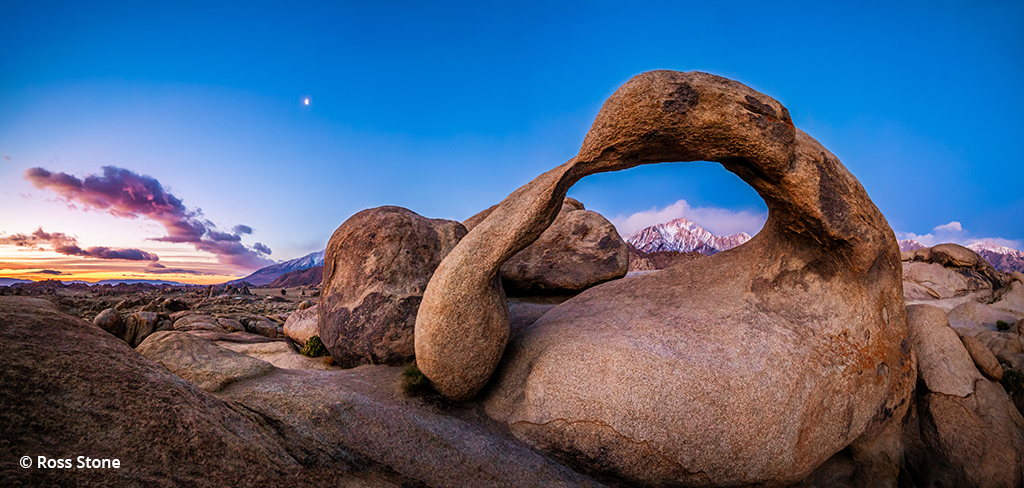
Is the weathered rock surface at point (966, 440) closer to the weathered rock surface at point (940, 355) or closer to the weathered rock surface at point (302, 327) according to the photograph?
the weathered rock surface at point (940, 355)

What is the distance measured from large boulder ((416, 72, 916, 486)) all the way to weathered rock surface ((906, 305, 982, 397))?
0.59 meters

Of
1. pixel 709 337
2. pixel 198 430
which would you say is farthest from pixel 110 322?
pixel 709 337

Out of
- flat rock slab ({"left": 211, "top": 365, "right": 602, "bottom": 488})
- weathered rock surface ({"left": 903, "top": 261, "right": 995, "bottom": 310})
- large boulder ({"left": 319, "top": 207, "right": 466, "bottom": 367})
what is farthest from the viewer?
weathered rock surface ({"left": 903, "top": 261, "right": 995, "bottom": 310})

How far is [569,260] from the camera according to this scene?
12.0m

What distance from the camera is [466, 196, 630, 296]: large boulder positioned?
39.1 ft

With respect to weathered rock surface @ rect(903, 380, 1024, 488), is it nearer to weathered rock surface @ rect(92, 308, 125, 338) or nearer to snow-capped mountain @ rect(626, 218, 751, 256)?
weathered rock surface @ rect(92, 308, 125, 338)

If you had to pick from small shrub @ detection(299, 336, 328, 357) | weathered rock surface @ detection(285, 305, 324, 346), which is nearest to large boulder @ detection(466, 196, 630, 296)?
small shrub @ detection(299, 336, 328, 357)

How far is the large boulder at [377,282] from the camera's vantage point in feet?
27.5

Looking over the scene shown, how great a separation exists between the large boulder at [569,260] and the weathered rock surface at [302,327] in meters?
5.65

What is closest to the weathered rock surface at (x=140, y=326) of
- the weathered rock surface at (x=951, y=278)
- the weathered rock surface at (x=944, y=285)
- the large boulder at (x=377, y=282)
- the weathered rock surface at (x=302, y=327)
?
the weathered rock surface at (x=302, y=327)

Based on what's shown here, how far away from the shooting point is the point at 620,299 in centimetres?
849

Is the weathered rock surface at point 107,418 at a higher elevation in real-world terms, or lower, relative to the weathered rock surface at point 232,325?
higher

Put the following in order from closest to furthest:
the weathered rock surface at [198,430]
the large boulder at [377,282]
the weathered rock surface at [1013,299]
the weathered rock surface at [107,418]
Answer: the weathered rock surface at [107,418] → the weathered rock surface at [198,430] → the large boulder at [377,282] → the weathered rock surface at [1013,299]

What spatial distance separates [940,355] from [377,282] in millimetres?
11146
